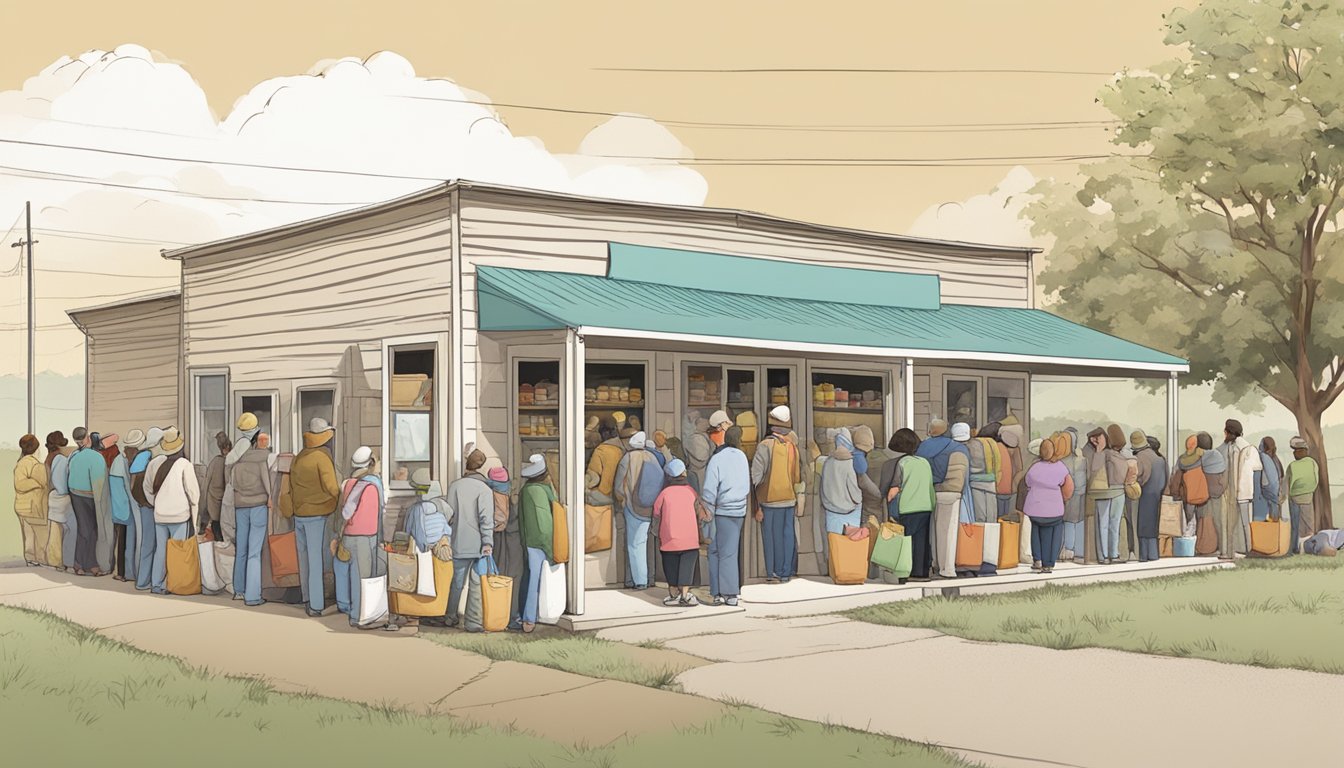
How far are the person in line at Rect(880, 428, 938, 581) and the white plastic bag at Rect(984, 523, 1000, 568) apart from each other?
1097mm

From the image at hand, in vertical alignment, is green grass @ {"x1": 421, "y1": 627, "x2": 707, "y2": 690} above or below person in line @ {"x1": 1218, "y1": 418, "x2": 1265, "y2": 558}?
below

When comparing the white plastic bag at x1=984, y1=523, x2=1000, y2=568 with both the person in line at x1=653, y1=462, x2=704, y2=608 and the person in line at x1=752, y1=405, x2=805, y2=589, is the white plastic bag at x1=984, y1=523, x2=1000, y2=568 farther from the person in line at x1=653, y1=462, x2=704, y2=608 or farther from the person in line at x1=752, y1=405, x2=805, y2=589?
the person in line at x1=653, y1=462, x2=704, y2=608

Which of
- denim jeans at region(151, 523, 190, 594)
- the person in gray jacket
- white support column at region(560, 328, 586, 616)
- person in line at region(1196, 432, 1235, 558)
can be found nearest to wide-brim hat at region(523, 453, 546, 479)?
the person in gray jacket

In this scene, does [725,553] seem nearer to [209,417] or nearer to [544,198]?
[544,198]

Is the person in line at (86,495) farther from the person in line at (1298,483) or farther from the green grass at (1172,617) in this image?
the person in line at (1298,483)

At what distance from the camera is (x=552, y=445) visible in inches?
592

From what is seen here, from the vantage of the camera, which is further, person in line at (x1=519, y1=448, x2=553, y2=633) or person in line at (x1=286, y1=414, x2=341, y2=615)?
person in line at (x1=286, y1=414, x2=341, y2=615)

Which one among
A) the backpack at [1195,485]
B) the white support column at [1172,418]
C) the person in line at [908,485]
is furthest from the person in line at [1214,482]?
the person in line at [908,485]

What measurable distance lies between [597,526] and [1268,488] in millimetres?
9962

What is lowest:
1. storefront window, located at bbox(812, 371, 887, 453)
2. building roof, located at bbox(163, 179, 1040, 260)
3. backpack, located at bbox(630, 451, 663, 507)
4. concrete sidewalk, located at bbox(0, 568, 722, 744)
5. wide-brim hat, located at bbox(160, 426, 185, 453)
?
concrete sidewalk, located at bbox(0, 568, 722, 744)

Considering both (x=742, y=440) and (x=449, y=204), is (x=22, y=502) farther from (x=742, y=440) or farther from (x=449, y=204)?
(x=742, y=440)

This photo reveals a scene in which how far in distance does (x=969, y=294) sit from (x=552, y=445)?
7.39 meters

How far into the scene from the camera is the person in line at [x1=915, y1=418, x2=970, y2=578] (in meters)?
15.7

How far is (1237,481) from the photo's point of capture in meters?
19.2
